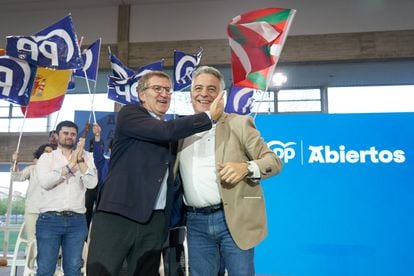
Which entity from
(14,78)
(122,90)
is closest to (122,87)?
(122,90)

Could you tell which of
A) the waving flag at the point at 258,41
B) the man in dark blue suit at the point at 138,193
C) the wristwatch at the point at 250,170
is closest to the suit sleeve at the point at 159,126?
the man in dark blue suit at the point at 138,193

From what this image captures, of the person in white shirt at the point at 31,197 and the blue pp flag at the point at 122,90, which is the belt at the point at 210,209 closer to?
the person in white shirt at the point at 31,197

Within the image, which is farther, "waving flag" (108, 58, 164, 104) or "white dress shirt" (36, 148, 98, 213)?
"waving flag" (108, 58, 164, 104)

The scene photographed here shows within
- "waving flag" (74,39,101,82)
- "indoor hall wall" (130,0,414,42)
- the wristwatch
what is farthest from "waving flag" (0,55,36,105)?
"indoor hall wall" (130,0,414,42)

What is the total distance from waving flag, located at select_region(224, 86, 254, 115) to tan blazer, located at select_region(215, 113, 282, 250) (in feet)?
12.7

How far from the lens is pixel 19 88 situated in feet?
13.8

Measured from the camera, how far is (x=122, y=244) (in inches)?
65.9

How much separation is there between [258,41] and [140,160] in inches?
59.2

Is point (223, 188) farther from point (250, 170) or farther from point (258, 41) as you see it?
point (258, 41)

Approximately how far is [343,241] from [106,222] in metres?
2.56

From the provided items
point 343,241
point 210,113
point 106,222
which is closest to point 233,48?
point 210,113

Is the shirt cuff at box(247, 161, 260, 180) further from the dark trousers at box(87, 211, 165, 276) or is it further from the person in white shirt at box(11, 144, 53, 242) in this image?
the person in white shirt at box(11, 144, 53, 242)

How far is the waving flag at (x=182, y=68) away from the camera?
218 inches

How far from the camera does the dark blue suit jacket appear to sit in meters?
1.68
